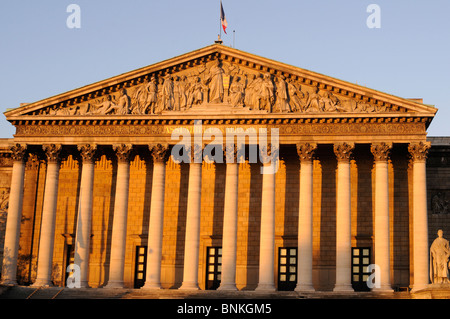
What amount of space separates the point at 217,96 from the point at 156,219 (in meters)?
7.72

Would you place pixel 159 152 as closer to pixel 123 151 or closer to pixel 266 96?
pixel 123 151

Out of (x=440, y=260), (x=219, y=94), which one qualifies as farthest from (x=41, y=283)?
(x=440, y=260)

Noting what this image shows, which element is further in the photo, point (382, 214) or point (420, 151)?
point (420, 151)

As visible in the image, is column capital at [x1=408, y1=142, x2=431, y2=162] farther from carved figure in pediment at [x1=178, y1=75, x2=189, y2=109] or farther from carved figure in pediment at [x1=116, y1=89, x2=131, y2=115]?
carved figure in pediment at [x1=116, y1=89, x2=131, y2=115]

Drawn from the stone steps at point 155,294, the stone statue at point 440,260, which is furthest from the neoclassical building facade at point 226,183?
the stone statue at point 440,260

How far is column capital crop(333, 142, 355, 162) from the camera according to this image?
43844 mm

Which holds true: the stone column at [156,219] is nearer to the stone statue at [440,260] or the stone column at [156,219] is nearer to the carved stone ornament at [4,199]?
the carved stone ornament at [4,199]

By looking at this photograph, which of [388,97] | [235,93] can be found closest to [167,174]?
[235,93]

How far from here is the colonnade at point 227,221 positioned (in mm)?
42812

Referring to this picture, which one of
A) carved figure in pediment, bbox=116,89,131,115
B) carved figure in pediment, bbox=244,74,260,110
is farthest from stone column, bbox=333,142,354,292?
carved figure in pediment, bbox=116,89,131,115

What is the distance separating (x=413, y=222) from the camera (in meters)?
44.0

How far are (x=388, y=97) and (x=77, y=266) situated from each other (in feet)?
64.4

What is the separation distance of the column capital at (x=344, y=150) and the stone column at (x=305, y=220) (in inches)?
51.9

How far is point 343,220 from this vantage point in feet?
142
